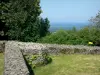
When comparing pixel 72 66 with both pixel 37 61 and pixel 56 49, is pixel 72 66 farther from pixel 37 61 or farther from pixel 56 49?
pixel 56 49

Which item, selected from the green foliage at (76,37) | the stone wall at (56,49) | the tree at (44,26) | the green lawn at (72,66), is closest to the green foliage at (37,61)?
the green lawn at (72,66)

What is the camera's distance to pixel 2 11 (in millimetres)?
19719

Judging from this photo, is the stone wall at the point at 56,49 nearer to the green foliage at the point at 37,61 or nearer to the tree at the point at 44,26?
the green foliage at the point at 37,61

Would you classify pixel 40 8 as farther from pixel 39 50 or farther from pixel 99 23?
pixel 39 50

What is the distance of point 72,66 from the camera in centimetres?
1261

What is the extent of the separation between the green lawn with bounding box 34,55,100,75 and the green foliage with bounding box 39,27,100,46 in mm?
3448

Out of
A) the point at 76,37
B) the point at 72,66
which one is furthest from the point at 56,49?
the point at 76,37

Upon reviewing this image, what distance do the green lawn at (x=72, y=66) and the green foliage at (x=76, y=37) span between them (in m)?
3.45

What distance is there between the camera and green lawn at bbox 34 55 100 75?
11348mm

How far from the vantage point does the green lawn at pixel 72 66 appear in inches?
447

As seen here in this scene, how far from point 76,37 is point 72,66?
6.61 meters

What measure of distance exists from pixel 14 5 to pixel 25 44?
510cm

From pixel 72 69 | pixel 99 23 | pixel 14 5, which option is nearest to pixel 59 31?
pixel 14 5

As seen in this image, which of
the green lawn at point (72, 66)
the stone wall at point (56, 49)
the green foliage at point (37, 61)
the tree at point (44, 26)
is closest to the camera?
the green lawn at point (72, 66)
